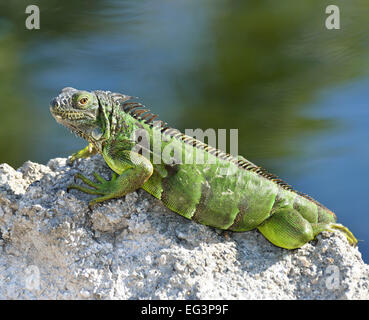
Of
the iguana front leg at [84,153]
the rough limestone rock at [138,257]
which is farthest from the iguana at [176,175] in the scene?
the iguana front leg at [84,153]

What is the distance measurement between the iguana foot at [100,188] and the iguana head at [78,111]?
377mm

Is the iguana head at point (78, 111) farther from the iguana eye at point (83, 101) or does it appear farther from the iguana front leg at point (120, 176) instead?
the iguana front leg at point (120, 176)

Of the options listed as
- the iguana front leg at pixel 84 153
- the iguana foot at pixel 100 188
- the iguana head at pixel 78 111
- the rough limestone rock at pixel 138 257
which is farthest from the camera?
the iguana front leg at pixel 84 153

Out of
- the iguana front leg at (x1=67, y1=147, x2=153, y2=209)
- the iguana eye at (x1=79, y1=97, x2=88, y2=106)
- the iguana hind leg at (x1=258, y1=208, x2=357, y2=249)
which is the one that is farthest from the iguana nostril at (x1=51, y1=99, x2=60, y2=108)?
the iguana hind leg at (x1=258, y1=208, x2=357, y2=249)

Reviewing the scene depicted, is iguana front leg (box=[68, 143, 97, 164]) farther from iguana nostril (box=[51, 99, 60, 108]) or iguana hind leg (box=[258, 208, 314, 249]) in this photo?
iguana hind leg (box=[258, 208, 314, 249])

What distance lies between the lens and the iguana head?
3.89m

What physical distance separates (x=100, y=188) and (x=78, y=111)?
65 cm

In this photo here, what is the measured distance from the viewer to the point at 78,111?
12.9 feet

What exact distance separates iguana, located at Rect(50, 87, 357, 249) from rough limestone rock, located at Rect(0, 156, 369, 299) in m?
0.12

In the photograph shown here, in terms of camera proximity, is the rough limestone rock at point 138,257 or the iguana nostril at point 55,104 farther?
the iguana nostril at point 55,104

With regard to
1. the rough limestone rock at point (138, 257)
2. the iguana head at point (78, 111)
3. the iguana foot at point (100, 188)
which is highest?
the iguana head at point (78, 111)

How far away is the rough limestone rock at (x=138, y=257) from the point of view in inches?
139

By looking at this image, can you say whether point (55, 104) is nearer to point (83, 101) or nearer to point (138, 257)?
point (83, 101)

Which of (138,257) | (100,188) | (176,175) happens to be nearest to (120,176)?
(100,188)
